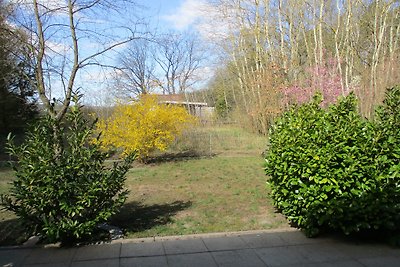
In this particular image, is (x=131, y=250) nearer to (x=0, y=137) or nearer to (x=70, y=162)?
(x=70, y=162)

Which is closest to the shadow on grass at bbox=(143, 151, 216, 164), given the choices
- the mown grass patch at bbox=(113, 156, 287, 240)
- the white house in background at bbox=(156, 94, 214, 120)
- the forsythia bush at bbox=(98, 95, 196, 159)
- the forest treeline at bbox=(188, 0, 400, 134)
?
the forsythia bush at bbox=(98, 95, 196, 159)

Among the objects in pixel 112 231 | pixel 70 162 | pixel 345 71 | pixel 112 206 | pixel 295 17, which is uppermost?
pixel 295 17

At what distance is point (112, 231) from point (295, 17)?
59.6 feet

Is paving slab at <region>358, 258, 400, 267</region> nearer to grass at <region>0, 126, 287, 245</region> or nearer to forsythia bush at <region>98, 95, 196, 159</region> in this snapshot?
grass at <region>0, 126, 287, 245</region>

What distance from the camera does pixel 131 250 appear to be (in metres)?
3.89

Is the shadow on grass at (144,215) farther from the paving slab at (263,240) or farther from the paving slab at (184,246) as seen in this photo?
the paving slab at (263,240)

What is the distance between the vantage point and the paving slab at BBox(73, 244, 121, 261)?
368 centimetres

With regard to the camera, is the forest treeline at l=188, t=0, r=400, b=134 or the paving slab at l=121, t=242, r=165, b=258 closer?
the paving slab at l=121, t=242, r=165, b=258

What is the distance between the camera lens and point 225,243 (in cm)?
411

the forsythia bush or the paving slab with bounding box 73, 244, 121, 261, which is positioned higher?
the forsythia bush

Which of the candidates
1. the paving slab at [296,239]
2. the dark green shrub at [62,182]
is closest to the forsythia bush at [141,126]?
the dark green shrub at [62,182]

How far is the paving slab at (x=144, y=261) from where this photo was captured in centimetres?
348

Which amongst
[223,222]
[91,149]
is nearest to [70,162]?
[91,149]

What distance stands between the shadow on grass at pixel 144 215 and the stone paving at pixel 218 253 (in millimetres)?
676
